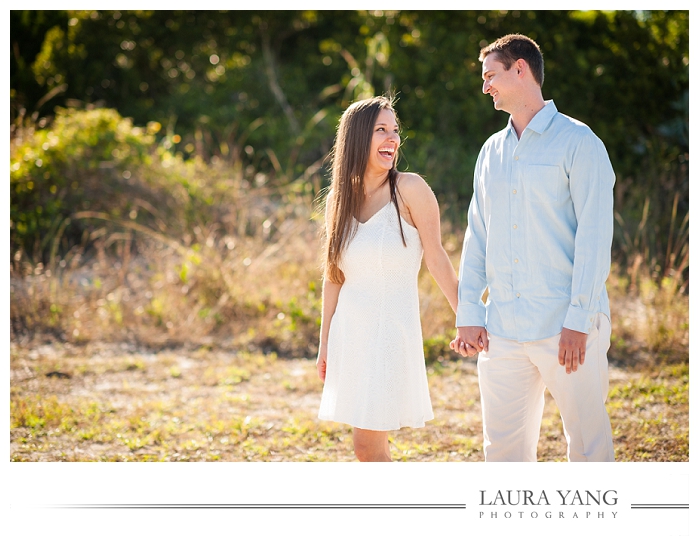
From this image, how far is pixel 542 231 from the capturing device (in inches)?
101

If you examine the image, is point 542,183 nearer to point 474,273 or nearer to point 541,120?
point 541,120

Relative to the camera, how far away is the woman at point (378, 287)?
2881 mm

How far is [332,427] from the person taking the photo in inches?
170

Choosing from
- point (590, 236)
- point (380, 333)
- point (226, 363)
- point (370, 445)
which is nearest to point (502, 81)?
point (590, 236)

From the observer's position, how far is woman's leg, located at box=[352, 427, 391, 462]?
2896 millimetres

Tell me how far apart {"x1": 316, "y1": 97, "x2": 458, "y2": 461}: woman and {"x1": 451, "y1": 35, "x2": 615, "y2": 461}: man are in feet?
0.84

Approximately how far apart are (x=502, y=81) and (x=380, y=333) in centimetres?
110

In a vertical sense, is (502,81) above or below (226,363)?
above

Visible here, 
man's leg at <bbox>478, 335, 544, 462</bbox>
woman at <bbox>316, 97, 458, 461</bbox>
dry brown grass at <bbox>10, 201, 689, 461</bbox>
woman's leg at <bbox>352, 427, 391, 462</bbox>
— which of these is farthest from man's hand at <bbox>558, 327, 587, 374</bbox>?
dry brown grass at <bbox>10, 201, 689, 461</bbox>

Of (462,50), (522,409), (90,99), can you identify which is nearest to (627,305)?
(522,409)

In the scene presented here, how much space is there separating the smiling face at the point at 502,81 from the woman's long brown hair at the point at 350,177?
47 cm
